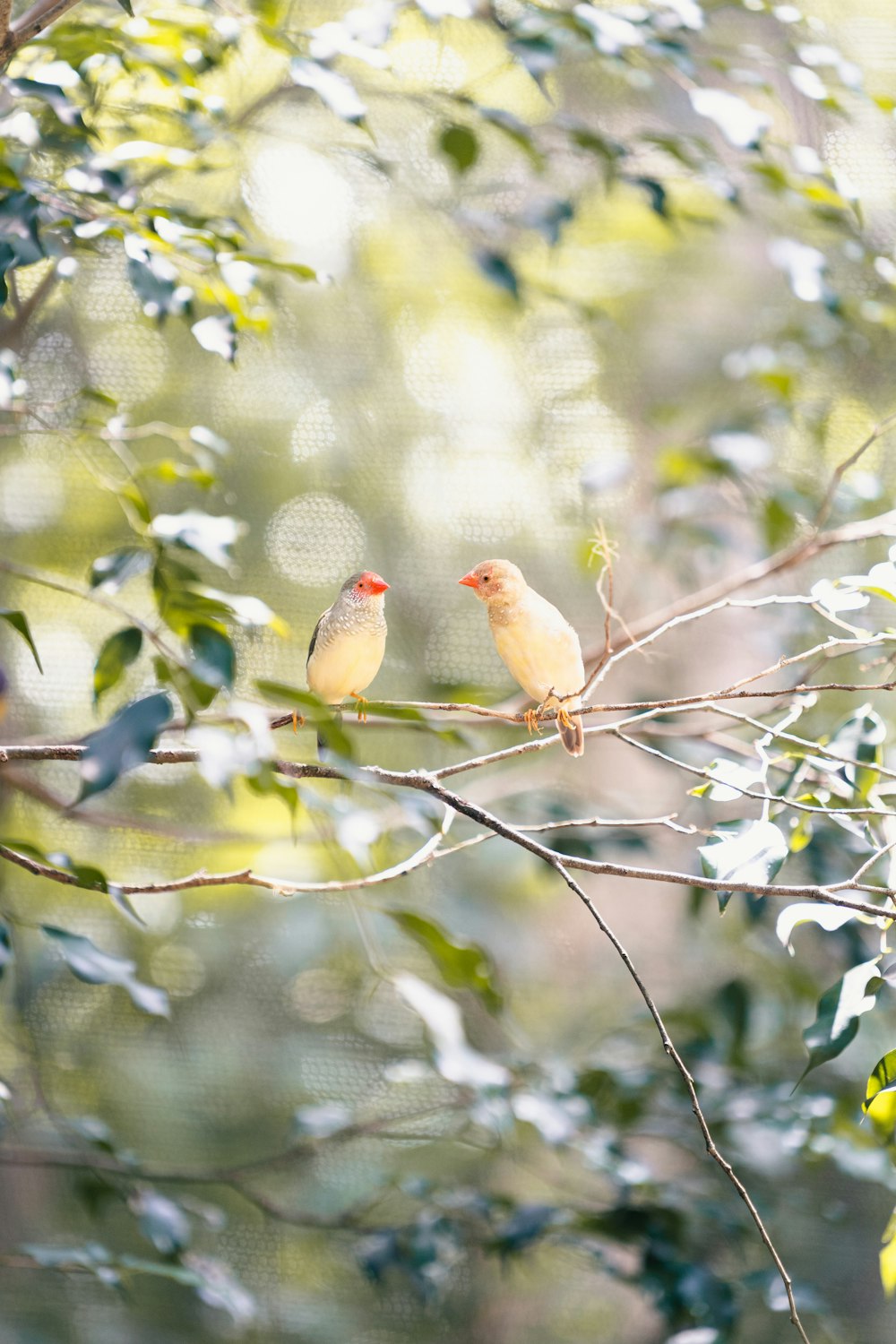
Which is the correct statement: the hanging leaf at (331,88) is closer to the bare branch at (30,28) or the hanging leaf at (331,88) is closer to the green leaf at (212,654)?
the bare branch at (30,28)

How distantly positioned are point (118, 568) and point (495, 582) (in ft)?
0.96

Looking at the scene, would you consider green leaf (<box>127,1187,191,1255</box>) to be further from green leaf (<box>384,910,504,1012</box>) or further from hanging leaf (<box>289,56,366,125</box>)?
hanging leaf (<box>289,56,366,125</box>)

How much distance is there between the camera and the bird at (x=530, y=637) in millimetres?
554

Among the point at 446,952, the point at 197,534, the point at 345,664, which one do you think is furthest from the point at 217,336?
the point at 446,952

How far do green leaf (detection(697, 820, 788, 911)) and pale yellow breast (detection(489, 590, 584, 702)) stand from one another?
10 centimetres

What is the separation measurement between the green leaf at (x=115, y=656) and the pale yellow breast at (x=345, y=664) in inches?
4.4

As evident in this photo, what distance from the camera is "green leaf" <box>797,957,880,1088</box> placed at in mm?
578

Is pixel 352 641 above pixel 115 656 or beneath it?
above

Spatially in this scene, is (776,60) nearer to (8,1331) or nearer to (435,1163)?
(435,1163)

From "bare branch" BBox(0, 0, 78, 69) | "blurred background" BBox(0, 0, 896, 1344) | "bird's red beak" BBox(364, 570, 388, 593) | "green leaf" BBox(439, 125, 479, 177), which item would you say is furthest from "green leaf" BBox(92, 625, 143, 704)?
"blurred background" BBox(0, 0, 896, 1344)

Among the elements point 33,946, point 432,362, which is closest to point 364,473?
point 432,362

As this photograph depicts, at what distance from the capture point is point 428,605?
1.66 metres

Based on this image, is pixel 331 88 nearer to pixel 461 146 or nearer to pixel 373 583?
pixel 461 146

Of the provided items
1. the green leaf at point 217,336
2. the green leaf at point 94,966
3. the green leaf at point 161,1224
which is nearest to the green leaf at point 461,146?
the green leaf at point 217,336
